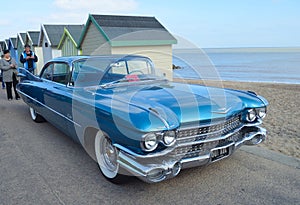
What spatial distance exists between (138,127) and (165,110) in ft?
1.47

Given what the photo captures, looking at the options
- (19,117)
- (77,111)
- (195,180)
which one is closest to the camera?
(195,180)

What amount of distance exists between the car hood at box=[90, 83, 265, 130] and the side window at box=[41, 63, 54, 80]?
78.5 inches

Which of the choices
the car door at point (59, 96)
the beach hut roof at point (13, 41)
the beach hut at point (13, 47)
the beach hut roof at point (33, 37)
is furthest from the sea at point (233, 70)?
the beach hut roof at point (13, 41)

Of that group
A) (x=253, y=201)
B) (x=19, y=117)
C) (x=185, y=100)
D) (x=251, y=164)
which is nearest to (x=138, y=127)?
(x=185, y=100)

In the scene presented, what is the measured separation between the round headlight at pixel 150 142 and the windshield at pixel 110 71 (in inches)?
61.5

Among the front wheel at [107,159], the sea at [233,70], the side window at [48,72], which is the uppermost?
the side window at [48,72]

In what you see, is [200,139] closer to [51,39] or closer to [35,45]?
[51,39]

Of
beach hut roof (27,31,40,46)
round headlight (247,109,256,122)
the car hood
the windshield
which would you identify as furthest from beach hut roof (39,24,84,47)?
round headlight (247,109,256,122)

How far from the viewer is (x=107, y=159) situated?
3.51m

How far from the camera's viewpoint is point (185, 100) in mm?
3352

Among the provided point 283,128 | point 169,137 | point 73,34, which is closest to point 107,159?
point 169,137

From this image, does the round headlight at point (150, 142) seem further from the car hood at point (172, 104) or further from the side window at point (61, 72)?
the side window at point (61, 72)

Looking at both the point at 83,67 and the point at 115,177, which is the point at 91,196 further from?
the point at 83,67

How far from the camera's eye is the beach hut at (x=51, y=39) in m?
19.8
